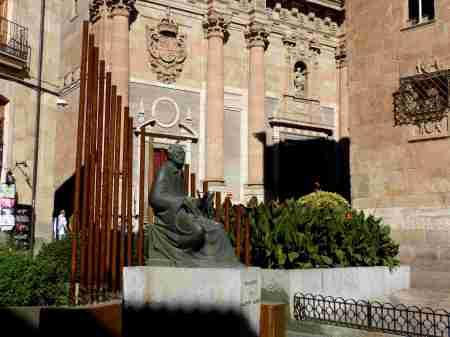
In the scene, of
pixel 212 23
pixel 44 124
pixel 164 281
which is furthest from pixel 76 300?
pixel 212 23

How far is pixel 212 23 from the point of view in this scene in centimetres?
2791

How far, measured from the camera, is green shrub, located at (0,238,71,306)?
8.97 m

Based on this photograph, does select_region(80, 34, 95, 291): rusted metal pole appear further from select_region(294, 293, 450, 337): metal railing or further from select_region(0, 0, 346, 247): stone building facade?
select_region(0, 0, 346, 247): stone building facade

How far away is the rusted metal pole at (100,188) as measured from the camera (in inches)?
379

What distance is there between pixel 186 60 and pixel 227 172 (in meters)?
5.27

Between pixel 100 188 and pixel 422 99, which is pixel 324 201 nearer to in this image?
pixel 422 99

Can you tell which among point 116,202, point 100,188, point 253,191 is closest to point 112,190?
point 100,188

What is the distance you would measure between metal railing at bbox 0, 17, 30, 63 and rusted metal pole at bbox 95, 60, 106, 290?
41.3 ft

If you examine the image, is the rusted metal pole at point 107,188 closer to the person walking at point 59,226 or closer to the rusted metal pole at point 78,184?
the rusted metal pole at point 78,184

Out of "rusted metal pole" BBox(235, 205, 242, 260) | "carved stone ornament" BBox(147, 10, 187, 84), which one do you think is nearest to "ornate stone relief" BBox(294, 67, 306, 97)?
"carved stone ornament" BBox(147, 10, 187, 84)

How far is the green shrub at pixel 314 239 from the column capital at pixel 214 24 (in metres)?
16.4

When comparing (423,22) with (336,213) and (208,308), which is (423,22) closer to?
(336,213)

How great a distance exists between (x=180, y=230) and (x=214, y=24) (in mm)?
21130

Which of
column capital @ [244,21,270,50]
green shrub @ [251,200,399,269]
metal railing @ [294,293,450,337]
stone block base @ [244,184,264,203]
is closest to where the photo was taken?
metal railing @ [294,293,450,337]
